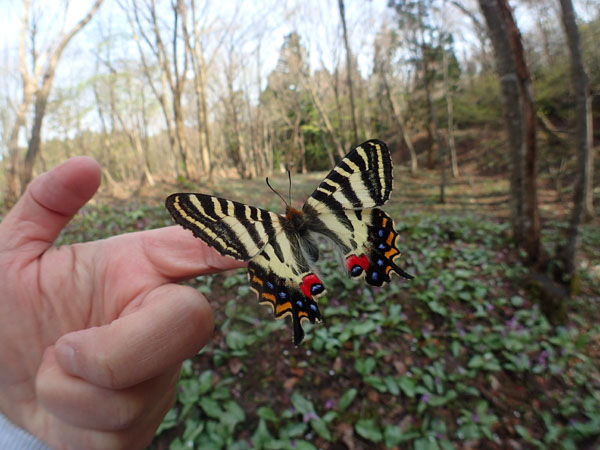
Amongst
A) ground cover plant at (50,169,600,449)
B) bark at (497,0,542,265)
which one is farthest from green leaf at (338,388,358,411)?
bark at (497,0,542,265)

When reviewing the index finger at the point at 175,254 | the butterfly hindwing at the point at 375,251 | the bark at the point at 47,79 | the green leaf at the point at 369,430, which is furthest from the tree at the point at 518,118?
the bark at the point at 47,79

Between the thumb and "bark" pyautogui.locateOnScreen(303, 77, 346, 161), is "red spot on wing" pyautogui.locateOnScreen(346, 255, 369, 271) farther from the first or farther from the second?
"bark" pyautogui.locateOnScreen(303, 77, 346, 161)

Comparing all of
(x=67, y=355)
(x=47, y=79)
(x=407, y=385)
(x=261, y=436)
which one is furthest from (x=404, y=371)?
(x=47, y=79)

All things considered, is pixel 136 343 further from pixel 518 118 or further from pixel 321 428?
pixel 518 118

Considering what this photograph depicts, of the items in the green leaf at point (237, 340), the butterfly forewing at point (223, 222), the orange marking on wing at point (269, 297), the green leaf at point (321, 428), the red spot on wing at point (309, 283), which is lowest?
the green leaf at point (321, 428)

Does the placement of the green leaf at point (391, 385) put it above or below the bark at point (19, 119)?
below

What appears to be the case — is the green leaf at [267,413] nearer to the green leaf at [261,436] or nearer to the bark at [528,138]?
the green leaf at [261,436]
